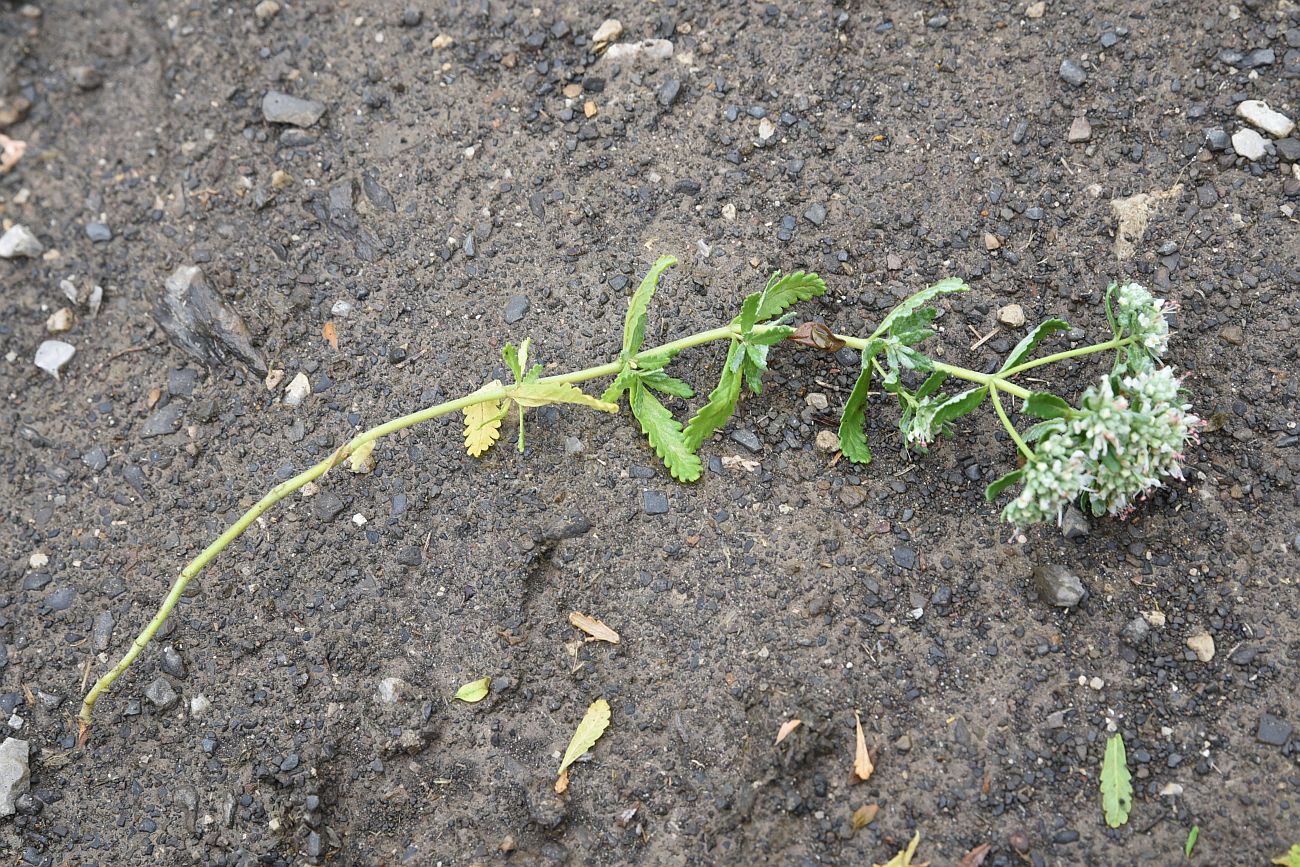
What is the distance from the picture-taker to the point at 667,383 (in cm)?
275

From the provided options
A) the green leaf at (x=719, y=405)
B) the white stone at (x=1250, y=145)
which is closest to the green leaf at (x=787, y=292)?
the green leaf at (x=719, y=405)

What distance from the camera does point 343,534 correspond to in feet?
9.66

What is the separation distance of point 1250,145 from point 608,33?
2059 mm

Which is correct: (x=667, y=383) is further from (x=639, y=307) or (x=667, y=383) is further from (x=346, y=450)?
(x=346, y=450)

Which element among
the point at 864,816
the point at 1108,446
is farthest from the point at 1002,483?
the point at 864,816

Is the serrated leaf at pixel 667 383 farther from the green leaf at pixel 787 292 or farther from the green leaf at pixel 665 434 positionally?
the green leaf at pixel 787 292

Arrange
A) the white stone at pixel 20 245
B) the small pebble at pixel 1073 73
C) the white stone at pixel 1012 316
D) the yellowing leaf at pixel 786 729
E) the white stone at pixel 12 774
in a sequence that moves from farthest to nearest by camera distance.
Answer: the white stone at pixel 20 245
the small pebble at pixel 1073 73
the white stone at pixel 1012 316
the white stone at pixel 12 774
the yellowing leaf at pixel 786 729

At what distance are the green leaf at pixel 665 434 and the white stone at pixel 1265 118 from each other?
2.00 m

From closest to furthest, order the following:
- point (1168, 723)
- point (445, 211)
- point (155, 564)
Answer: point (1168, 723)
point (155, 564)
point (445, 211)

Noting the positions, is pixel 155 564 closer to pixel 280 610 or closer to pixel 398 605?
pixel 280 610

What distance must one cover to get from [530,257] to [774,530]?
1180 millimetres

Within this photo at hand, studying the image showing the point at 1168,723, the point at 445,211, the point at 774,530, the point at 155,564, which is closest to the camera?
the point at 1168,723

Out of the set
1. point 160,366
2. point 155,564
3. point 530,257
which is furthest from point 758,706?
point 160,366

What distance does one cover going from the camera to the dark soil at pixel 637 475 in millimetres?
2576
